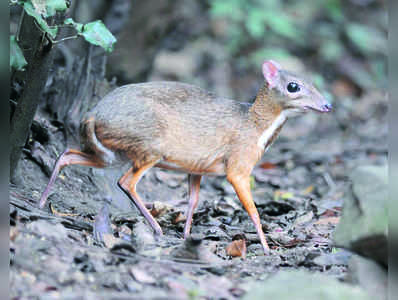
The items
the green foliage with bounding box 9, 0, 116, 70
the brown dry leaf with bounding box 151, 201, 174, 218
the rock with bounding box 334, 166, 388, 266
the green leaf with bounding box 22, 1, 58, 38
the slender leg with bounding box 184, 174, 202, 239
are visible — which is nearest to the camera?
the rock with bounding box 334, 166, 388, 266

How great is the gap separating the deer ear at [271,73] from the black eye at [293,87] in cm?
14

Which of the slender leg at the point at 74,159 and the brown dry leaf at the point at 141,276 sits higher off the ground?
the slender leg at the point at 74,159

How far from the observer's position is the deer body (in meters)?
5.40

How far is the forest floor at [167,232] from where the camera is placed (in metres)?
3.68

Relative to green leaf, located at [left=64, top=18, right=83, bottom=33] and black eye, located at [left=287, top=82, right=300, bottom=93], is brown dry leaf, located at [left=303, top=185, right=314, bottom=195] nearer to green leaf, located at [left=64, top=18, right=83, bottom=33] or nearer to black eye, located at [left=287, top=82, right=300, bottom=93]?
black eye, located at [left=287, top=82, right=300, bottom=93]

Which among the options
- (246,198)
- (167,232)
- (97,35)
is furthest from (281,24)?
(97,35)

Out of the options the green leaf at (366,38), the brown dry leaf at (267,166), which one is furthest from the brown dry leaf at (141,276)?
the green leaf at (366,38)

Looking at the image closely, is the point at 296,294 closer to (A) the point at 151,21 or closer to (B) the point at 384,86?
(A) the point at 151,21

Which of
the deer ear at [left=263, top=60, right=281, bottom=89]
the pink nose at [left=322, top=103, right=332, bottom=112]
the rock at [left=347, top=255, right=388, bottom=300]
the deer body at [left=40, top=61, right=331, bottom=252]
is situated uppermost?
the deer ear at [left=263, top=60, right=281, bottom=89]

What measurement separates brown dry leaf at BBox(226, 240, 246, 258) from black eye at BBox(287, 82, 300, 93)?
5.91 ft

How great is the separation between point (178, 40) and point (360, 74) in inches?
168

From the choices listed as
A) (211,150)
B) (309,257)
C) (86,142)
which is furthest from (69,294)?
(211,150)

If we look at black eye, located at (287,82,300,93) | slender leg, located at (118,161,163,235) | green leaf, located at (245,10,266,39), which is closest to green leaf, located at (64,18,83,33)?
slender leg, located at (118,161,163,235)

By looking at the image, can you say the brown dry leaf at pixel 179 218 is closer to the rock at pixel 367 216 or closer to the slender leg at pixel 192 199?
the slender leg at pixel 192 199
